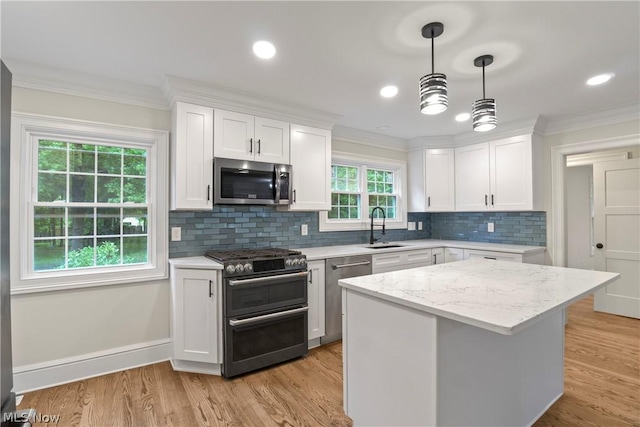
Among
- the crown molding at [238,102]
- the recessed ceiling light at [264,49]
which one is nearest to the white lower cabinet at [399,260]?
the crown molding at [238,102]

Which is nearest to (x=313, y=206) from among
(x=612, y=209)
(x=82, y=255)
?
(x=82, y=255)

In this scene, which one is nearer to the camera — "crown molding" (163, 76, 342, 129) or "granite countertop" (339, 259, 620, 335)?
"granite countertop" (339, 259, 620, 335)

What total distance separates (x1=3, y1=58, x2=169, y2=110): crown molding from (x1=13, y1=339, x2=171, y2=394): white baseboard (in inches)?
82.0

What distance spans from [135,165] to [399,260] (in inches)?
113

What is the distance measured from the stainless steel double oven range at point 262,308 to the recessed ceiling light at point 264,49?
1.53 metres

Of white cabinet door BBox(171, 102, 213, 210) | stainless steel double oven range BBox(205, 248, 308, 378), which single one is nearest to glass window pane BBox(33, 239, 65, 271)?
white cabinet door BBox(171, 102, 213, 210)

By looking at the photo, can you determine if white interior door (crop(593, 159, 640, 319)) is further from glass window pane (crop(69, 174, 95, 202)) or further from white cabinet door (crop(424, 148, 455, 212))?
glass window pane (crop(69, 174, 95, 202))

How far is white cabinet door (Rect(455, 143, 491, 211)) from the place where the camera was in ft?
13.2

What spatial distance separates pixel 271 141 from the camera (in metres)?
3.03

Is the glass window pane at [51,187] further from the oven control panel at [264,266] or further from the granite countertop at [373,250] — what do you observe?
the granite countertop at [373,250]

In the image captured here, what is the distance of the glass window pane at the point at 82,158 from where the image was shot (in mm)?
2537

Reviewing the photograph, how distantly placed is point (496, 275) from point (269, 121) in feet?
7.55

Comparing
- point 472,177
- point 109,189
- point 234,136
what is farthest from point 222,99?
point 472,177

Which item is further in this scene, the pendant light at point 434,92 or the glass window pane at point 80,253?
the glass window pane at point 80,253
